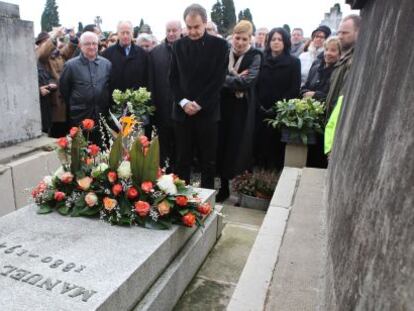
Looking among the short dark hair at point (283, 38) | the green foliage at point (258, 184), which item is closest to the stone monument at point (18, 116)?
the green foliage at point (258, 184)

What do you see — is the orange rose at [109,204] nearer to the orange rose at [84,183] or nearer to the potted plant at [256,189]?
the orange rose at [84,183]

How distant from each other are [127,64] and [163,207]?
332cm

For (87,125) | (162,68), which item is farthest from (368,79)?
(162,68)

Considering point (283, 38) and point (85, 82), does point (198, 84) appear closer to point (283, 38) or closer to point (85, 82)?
point (283, 38)

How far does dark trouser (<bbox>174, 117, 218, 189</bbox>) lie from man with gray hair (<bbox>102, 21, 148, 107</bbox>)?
56.6 inches

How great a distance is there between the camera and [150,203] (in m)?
2.71

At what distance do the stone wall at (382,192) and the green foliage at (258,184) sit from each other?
244 centimetres

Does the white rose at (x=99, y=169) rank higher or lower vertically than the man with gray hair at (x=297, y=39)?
lower

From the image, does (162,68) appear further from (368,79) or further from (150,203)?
(368,79)

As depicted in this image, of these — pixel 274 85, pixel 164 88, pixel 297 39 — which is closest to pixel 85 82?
Answer: pixel 164 88

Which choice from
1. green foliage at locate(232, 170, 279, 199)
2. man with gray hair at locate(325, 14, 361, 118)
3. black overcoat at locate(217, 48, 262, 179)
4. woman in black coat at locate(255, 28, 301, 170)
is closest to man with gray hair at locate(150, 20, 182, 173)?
black overcoat at locate(217, 48, 262, 179)

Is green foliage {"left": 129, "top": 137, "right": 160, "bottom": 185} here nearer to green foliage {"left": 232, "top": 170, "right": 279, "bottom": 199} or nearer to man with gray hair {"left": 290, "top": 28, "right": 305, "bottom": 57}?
green foliage {"left": 232, "top": 170, "right": 279, "bottom": 199}

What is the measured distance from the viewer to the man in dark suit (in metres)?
4.17

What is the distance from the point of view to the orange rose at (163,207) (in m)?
2.61
